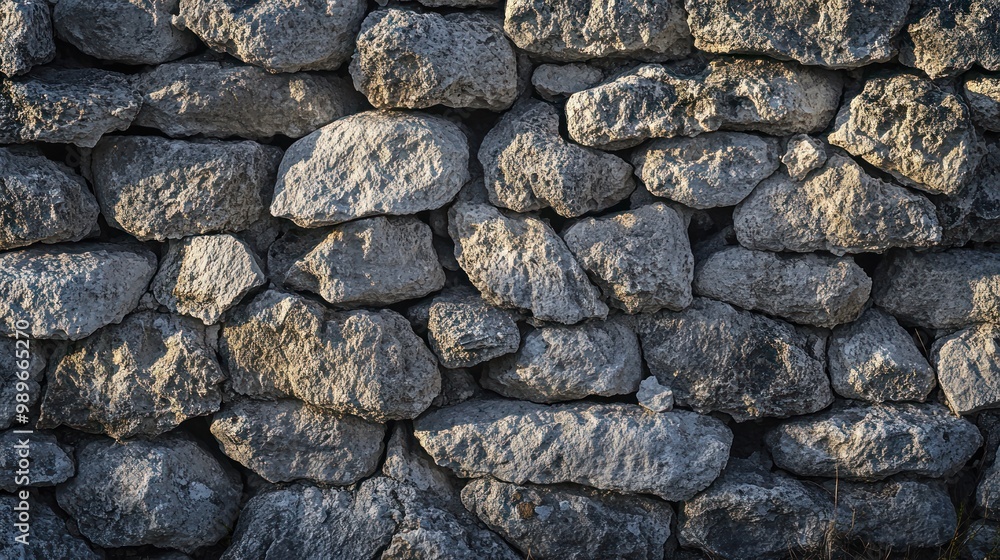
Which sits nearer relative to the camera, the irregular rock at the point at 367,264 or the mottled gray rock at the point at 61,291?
the mottled gray rock at the point at 61,291

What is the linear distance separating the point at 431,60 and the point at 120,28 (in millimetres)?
1222

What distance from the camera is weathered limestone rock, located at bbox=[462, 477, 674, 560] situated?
3.27 meters

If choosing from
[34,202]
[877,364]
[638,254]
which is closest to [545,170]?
[638,254]

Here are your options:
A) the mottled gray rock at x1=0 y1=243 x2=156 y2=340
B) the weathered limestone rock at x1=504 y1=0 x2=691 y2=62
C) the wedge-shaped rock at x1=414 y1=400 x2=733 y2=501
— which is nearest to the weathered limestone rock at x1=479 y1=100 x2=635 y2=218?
the weathered limestone rock at x1=504 y1=0 x2=691 y2=62

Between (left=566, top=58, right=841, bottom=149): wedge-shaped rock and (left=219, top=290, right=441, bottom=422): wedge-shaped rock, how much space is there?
111 centimetres

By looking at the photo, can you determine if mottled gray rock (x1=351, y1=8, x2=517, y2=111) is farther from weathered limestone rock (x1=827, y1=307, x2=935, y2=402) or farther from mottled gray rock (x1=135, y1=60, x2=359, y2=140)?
weathered limestone rock (x1=827, y1=307, x2=935, y2=402)

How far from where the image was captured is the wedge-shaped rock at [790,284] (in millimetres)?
3227

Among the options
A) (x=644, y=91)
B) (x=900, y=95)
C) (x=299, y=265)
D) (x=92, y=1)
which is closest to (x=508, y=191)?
(x=644, y=91)

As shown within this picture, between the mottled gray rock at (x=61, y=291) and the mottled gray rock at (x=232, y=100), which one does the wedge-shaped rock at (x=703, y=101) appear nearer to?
the mottled gray rock at (x=232, y=100)

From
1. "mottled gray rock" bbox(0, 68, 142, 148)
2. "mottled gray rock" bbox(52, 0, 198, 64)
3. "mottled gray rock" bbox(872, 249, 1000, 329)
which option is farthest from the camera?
"mottled gray rock" bbox(872, 249, 1000, 329)

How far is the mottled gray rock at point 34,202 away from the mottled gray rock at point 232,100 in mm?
387

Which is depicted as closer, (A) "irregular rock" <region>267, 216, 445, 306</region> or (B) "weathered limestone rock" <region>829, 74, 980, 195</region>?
(B) "weathered limestone rock" <region>829, 74, 980, 195</region>

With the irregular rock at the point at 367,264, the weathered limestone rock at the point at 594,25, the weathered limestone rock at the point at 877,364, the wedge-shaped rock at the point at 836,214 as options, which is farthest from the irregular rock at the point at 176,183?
the weathered limestone rock at the point at 877,364

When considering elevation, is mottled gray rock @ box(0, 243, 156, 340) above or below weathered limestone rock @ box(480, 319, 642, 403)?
above
